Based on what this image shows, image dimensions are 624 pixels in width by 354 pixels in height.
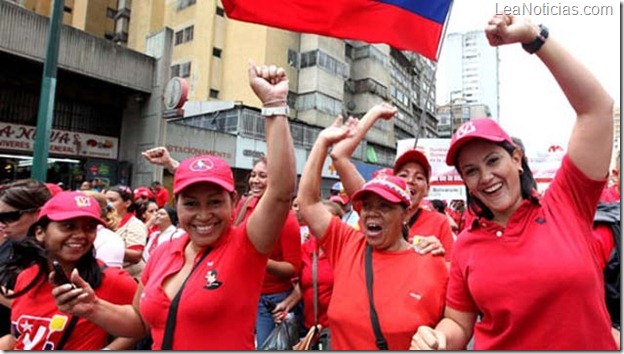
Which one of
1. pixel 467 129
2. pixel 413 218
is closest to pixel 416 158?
pixel 413 218

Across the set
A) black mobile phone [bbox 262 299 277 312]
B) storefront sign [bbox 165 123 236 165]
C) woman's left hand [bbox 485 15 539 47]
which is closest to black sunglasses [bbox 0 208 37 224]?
black mobile phone [bbox 262 299 277 312]

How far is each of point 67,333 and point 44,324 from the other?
0.13 m

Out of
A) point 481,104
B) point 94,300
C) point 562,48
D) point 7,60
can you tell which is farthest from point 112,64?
point 481,104

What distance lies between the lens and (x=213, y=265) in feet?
6.86

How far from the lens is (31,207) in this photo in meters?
2.85

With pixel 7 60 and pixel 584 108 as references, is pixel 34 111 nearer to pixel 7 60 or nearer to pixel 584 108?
pixel 7 60

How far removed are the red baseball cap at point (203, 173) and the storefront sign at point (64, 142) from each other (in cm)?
1384

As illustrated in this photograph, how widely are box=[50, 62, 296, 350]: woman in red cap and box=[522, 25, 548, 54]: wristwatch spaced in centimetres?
106

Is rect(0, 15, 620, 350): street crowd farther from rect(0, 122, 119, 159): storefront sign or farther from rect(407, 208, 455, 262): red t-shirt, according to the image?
rect(0, 122, 119, 159): storefront sign

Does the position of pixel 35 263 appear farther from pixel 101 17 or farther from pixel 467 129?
pixel 101 17

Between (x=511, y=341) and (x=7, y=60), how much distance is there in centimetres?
1555

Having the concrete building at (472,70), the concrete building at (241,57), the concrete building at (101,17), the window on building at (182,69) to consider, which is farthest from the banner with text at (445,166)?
the concrete building at (472,70)

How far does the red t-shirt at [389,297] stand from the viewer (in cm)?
207

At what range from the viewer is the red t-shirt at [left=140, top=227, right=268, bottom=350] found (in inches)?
77.8
